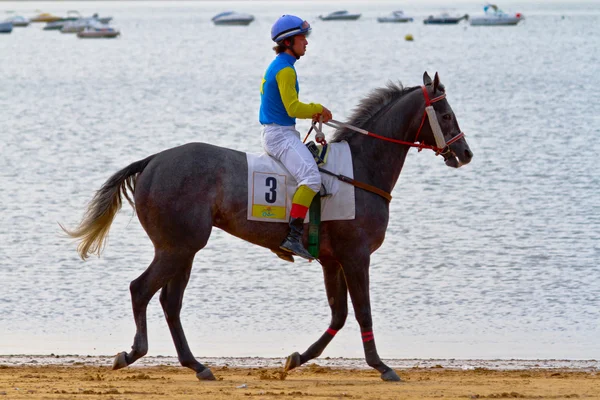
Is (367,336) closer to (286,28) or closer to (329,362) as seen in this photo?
(329,362)

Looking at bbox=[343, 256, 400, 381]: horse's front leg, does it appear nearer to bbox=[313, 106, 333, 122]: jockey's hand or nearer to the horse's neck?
the horse's neck

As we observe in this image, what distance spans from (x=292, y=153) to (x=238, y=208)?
0.60 meters

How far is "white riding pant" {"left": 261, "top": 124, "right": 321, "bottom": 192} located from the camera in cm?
882

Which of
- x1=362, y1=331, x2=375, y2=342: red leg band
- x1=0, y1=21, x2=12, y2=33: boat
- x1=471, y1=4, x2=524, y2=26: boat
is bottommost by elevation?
x1=0, y1=21, x2=12, y2=33: boat

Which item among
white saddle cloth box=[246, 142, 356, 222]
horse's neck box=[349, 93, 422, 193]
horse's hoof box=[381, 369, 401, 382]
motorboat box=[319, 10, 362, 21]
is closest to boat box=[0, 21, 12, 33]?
motorboat box=[319, 10, 362, 21]

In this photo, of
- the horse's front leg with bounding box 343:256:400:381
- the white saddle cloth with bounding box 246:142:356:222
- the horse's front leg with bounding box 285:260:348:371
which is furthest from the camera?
the horse's front leg with bounding box 285:260:348:371

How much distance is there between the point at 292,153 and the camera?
29.2ft

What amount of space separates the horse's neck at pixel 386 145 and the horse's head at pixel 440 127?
104 millimetres

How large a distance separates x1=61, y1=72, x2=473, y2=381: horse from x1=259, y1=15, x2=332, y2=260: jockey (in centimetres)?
22

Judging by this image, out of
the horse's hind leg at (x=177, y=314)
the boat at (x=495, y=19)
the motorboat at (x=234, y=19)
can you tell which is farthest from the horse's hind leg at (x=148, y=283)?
the motorboat at (x=234, y=19)

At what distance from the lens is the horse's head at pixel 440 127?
9.28 meters

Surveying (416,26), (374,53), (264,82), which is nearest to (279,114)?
(264,82)

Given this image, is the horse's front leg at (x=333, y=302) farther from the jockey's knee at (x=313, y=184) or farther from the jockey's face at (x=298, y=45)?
the jockey's face at (x=298, y=45)

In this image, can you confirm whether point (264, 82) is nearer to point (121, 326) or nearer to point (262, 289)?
point (121, 326)
